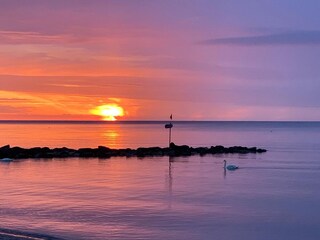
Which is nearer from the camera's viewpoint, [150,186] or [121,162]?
[150,186]

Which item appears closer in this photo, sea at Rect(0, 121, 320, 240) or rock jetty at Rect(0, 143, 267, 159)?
sea at Rect(0, 121, 320, 240)

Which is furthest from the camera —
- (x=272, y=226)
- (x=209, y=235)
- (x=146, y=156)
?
(x=146, y=156)

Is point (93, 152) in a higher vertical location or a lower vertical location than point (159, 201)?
higher

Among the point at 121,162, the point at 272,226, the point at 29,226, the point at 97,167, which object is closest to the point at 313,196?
the point at 272,226

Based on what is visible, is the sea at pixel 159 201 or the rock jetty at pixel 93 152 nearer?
the sea at pixel 159 201

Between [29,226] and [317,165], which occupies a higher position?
[317,165]

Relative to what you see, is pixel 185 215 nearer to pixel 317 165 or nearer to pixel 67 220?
pixel 67 220

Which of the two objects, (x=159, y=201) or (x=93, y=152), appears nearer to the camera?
(x=159, y=201)

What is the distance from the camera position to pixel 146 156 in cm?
5191

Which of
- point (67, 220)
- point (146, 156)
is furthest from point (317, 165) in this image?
point (67, 220)

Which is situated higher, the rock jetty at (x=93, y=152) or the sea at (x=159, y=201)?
the rock jetty at (x=93, y=152)

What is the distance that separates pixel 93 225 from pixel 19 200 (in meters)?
6.21

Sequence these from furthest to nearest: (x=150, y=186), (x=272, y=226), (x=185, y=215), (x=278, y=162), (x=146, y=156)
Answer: (x=146, y=156)
(x=278, y=162)
(x=150, y=186)
(x=185, y=215)
(x=272, y=226)

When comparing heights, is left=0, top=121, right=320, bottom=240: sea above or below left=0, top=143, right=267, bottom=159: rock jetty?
below
